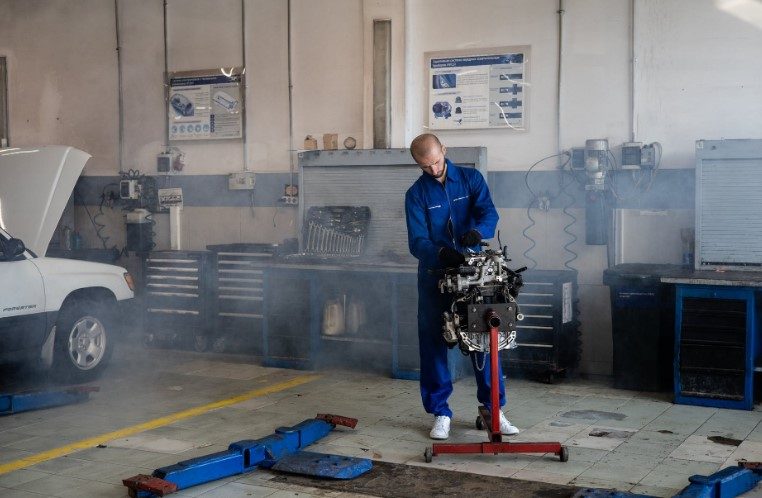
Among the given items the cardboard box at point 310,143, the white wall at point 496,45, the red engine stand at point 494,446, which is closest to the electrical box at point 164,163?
the cardboard box at point 310,143

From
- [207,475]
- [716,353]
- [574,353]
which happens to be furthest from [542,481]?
[574,353]

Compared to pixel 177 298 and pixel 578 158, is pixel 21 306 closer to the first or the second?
pixel 177 298

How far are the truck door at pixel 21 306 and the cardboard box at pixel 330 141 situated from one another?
2.69m

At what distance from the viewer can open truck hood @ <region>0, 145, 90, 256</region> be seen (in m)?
7.87

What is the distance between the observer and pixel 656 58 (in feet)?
22.2

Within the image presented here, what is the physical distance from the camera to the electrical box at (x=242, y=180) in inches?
326

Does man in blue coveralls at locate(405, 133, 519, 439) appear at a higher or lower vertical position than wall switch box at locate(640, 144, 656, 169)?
lower

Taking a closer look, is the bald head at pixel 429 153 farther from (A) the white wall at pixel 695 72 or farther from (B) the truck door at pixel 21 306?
(B) the truck door at pixel 21 306

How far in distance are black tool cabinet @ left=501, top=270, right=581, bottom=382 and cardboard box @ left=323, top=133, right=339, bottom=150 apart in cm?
217

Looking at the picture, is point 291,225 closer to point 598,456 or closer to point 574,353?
Answer: point 574,353

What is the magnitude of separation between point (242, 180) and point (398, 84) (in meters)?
1.82

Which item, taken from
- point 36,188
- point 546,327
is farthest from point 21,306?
point 546,327

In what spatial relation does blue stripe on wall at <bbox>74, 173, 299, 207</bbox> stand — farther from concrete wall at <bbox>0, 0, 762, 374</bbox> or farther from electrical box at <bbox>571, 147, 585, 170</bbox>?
electrical box at <bbox>571, 147, 585, 170</bbox>

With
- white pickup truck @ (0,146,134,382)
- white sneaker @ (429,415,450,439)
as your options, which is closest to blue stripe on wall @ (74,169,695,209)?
white pickup truck @ (0,146,134,382)
